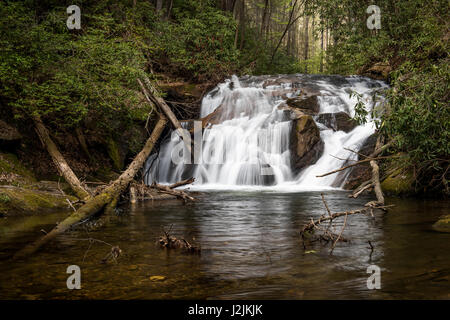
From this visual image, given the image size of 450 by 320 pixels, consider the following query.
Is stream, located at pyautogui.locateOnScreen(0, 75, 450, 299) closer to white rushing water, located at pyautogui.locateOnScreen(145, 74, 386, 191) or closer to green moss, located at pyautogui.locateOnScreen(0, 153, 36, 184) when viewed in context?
white rushing water, located at pyautogui.locateOnScreen(145, 74, 386, 191)

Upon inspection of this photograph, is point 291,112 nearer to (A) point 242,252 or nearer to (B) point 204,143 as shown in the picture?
(B) point 204,143

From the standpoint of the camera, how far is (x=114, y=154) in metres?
15.4

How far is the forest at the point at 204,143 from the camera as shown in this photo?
20.6ft

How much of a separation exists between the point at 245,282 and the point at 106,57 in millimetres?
8745

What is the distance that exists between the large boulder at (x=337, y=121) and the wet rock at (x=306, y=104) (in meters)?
0.87

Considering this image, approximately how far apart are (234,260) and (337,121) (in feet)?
43.3

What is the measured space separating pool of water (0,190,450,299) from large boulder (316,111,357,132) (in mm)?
8408

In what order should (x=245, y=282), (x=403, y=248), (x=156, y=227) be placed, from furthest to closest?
1. (x=156, y=227)
2. (x=403, y=248)
3. (x=245, y=282)

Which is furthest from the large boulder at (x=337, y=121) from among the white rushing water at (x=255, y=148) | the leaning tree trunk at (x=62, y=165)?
the leaning tree trunk at (x=62, y=165)

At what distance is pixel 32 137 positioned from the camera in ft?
41.5

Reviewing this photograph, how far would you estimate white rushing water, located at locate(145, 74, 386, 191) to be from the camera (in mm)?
15719

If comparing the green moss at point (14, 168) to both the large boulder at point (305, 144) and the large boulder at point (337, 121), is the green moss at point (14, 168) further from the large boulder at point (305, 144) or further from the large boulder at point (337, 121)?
the large boulder at point (337, 121)
